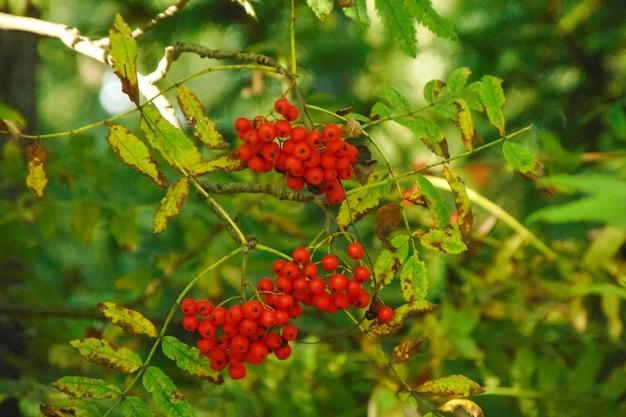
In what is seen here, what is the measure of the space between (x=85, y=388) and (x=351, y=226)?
78cm

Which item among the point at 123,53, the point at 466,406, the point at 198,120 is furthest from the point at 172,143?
the point at 466,406

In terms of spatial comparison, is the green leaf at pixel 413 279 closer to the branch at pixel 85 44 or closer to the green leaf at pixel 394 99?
the green leaf at pixel 394 99

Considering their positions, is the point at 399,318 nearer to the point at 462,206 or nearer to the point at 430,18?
the point at 462,206

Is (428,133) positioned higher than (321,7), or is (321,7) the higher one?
(321,7)

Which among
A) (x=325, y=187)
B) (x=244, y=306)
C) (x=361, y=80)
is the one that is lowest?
(x=244, y=306)

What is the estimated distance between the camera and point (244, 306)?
1072mm

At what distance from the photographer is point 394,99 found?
1186mm

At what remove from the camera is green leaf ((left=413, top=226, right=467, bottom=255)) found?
1.11 meters

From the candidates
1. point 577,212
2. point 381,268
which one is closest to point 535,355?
point 381,268

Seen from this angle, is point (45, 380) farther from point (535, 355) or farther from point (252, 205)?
point (535, 355)

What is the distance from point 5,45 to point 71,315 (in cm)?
115

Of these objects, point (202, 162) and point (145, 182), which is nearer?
point (202, 162)

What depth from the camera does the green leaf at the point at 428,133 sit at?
116cm

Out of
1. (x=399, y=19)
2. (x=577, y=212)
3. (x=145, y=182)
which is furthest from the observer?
(x=145, y=182)
